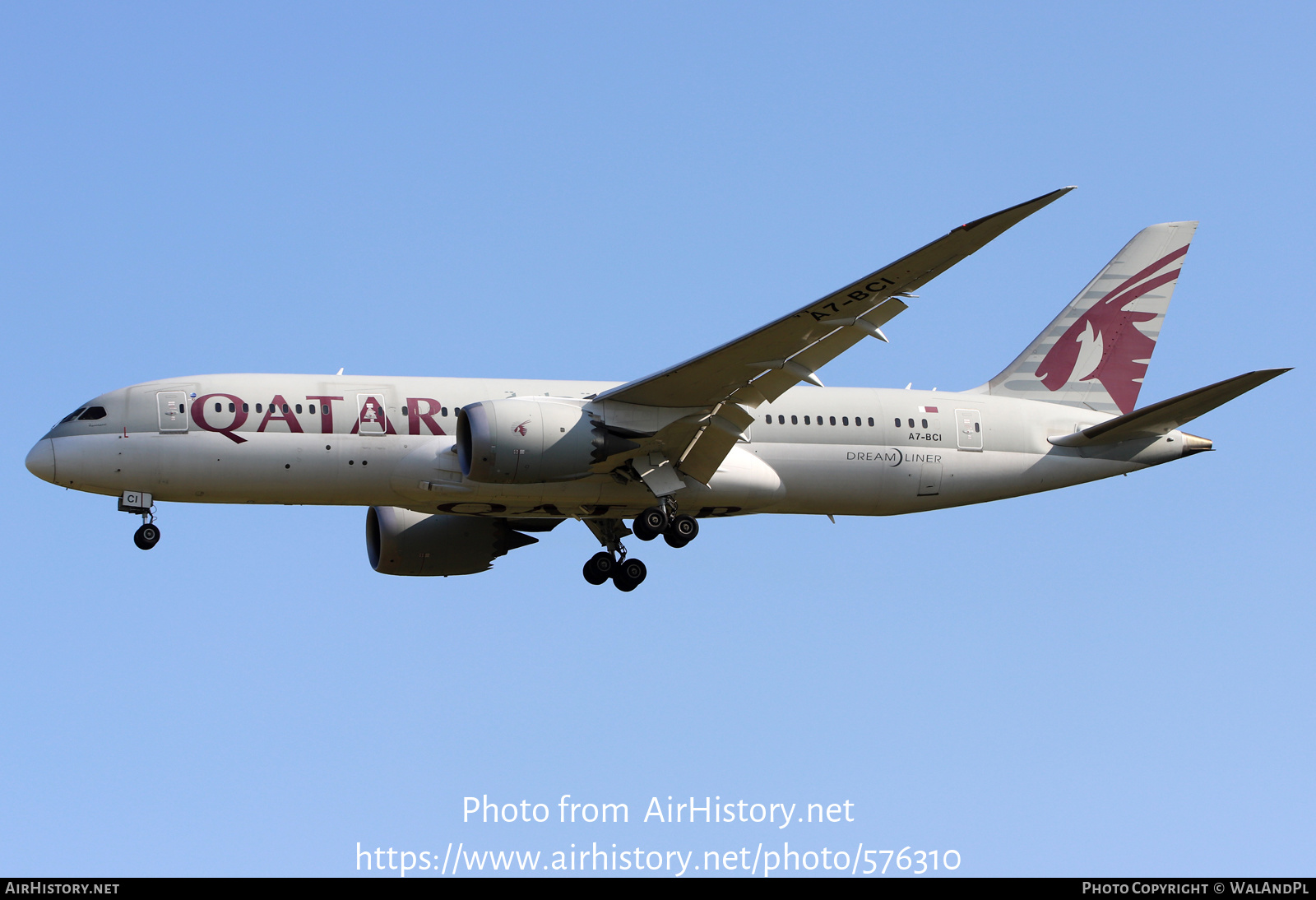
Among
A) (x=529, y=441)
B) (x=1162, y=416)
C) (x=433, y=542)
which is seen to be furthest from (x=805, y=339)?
(x=433, y=542)

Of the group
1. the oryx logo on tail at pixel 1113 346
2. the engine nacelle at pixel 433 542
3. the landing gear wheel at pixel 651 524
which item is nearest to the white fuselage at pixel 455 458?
the landing gear wheel at pixel 651 524

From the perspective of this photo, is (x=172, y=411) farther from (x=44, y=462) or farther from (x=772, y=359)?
(x=772, y=359)

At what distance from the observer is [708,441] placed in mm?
30734

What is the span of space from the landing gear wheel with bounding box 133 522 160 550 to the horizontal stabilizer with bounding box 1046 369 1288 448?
19277mm

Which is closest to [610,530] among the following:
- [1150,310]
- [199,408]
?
[199,408]

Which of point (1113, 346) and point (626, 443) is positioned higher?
point (1113, 346)

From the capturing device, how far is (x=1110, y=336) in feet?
121

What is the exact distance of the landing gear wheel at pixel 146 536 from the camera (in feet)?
99.2

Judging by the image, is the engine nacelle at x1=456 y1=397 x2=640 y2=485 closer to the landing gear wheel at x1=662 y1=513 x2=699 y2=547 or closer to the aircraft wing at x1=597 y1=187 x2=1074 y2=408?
the aircraft wing at x1=597 y1=187 x2=1074 y2=408

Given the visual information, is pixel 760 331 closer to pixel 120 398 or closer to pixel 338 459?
pixel 338 459

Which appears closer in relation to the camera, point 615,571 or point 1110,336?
point 615,571

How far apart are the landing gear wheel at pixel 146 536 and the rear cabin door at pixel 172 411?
2030 mm

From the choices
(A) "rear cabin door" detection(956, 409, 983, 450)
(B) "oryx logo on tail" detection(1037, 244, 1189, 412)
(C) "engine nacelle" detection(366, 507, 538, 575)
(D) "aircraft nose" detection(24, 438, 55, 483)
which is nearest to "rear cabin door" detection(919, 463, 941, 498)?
(A) "rear cabin door" detection(956, 409, 983, 450)

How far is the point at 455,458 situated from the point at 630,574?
5.86 metres
